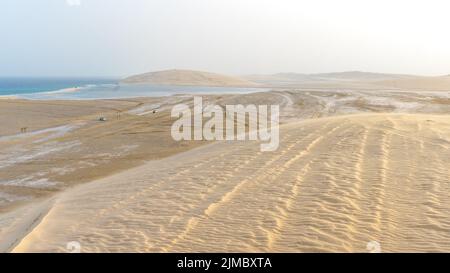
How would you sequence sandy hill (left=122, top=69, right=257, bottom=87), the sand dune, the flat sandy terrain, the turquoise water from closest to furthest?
the sand dune → the flat sandy terrain → the turquoise water → sandy hill (left=122, top=69, right=257, bottom=87)

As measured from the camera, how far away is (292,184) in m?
9.30

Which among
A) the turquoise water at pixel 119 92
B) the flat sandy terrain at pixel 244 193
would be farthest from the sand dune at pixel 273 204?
the turquoise water at pixel 119 92

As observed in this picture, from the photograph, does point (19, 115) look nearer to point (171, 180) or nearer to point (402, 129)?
point (171, 180)

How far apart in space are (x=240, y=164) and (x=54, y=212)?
501cm

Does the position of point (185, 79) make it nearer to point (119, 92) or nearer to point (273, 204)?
point (119, 92)

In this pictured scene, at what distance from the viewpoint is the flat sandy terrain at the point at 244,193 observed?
256 inches

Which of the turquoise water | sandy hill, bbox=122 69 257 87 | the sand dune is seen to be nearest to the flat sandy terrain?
the sand dune

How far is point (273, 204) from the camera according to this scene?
8008mm

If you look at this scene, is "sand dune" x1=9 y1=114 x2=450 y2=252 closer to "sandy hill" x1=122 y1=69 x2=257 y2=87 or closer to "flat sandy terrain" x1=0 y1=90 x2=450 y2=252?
"flat sandy terrain" x1=0 y1=90 x2=450 y2=252

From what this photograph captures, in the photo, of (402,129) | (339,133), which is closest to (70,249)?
(339,133)

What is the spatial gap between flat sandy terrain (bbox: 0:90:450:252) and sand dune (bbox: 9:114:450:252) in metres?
0.03

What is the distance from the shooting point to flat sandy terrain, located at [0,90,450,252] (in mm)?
6496

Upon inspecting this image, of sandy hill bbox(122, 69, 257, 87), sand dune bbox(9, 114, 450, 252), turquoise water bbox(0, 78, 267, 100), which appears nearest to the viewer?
sand dune bbox(9, 114, 450, 252)

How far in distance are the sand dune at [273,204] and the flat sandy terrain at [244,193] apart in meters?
0.03
